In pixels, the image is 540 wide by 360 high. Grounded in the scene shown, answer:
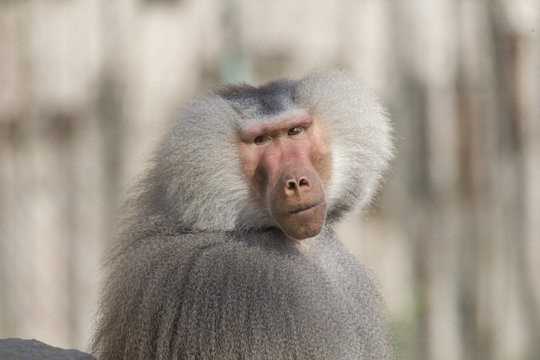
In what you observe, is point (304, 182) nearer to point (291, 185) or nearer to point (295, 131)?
point (291, 185)

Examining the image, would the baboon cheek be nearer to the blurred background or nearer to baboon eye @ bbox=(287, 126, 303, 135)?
baboon eye @ bbox=(287, 126, 303, 135)

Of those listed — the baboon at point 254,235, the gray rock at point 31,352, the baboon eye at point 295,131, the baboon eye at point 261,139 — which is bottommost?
the gray rock at point 31,352

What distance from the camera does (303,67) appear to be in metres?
5.61

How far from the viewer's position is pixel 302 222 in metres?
3.45

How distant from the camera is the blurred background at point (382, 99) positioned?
17.5 feet

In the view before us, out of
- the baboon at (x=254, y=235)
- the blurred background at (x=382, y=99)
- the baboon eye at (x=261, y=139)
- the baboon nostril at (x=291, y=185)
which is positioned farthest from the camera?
the blurred background at (x=382, y=99)

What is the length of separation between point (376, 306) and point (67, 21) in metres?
2.64

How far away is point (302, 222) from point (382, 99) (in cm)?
194

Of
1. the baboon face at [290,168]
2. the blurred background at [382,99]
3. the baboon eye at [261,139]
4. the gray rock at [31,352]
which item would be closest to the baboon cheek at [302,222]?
the baboon face at [290,168]

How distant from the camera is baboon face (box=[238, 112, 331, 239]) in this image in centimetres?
345

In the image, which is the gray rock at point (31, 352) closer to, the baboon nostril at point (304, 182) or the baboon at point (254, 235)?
the baboon at point (254, 235)

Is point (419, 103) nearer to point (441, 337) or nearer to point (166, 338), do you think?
point (441, 337)

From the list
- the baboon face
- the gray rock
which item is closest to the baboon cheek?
the baboon face

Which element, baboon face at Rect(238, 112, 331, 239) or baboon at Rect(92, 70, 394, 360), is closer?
baboon at Rect(92, 70, 394, 360)
